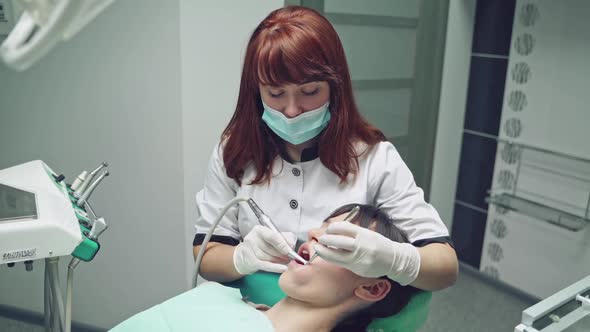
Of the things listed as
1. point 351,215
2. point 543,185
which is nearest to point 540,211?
point 543,185

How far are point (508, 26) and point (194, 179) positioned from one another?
1726mm

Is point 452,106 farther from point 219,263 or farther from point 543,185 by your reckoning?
point 219,263

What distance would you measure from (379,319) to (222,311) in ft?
1.23

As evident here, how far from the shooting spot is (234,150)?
1.33 metres

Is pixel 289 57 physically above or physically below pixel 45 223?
above

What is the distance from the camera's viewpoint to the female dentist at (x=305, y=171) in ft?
3.67

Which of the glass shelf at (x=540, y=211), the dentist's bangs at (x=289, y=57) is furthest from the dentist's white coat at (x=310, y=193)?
the glass shelf at (x=540, y=211)

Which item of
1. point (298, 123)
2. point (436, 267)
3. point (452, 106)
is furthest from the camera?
point (452, 106)

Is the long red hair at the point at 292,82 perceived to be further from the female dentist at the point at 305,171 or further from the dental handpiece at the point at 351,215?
the dental handpiece at the point at 351,215

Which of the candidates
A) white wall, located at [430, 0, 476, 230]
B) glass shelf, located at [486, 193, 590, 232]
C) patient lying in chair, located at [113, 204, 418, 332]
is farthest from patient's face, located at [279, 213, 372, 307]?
white wall, located at [430, 0, 476, 230]

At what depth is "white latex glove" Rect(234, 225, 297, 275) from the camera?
112cm

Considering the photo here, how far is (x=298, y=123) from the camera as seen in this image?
1220 mm

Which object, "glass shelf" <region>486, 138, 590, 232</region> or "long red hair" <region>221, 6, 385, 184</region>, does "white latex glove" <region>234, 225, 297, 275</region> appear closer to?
"long red hair" <region>221, 6, 385, 184</region>

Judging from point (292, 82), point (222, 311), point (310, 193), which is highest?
point (292, 82)
